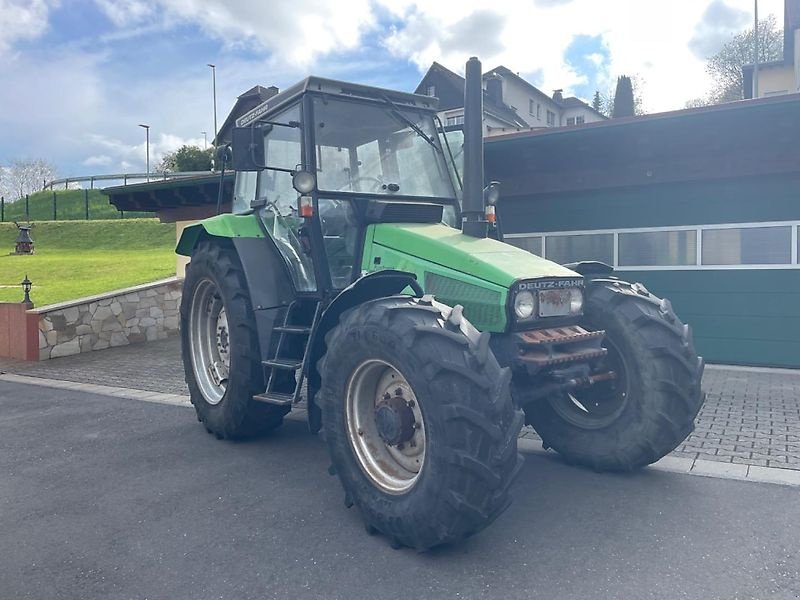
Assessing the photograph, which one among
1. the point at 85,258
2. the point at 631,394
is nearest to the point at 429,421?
the point at 631,394

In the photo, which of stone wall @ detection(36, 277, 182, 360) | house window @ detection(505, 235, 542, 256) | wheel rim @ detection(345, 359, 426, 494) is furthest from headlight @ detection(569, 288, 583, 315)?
stone wall @ detection(36, 277, 182, 360)

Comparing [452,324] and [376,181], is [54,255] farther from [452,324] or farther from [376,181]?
[452,324]

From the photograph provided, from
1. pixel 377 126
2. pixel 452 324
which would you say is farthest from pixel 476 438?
pixel 377 126

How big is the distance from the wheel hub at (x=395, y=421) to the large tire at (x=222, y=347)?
5.86 feet

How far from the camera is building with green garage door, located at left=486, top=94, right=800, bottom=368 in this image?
8.65 metres

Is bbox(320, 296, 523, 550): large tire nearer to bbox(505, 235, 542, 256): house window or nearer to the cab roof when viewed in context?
the cab roof

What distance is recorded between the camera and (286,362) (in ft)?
16.0

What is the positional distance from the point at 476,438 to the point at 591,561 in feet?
2.85

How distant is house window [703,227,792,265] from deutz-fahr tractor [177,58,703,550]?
4.96 m

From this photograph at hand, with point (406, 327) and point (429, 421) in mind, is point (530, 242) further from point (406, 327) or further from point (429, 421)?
point (429, 421)

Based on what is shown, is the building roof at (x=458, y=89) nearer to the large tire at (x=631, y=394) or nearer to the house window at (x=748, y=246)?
the house window at (x=748, y=246)

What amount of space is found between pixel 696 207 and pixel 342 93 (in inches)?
238

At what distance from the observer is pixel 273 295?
531 cm

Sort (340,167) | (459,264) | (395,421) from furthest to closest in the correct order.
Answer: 1. (340,167)
2. (459,264)
3. (395,421)
